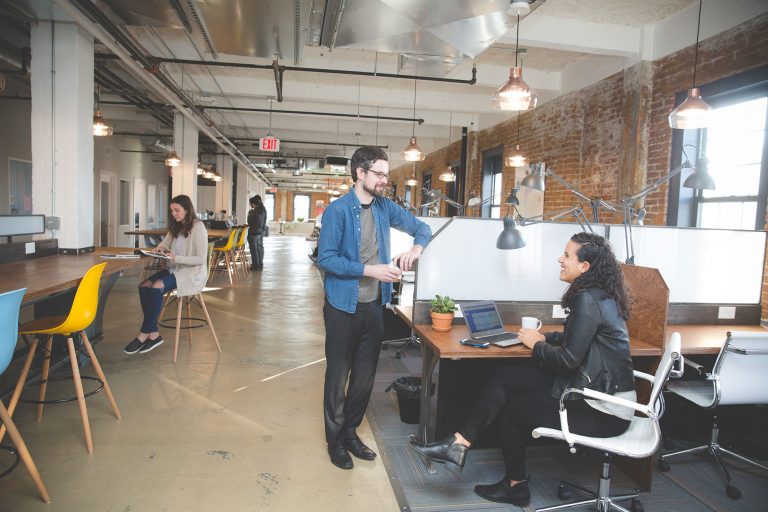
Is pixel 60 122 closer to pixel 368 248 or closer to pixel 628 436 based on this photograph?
pixel 368 248

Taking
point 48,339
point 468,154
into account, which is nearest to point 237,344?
point 48,339

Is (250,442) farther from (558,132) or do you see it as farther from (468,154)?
(468,154)

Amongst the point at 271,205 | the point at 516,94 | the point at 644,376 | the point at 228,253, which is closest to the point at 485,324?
the point at 644,376

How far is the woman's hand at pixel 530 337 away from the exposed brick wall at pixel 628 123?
2.78 m

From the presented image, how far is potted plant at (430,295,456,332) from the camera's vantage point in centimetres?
285

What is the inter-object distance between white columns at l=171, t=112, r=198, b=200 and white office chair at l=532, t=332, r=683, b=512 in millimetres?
9859

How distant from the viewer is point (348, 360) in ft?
8.89

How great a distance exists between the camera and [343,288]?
258 centimetres

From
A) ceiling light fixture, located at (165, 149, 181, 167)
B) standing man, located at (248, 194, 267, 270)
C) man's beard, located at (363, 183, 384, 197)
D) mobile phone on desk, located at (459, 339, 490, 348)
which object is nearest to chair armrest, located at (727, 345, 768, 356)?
mobile phone on desk, located at (459, 339, 490, 348)

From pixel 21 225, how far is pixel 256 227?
6.09 meters

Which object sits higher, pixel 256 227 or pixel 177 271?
pixel 256 227

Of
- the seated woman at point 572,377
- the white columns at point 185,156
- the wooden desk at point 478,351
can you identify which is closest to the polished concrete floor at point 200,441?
the wooden desk at point 478,351

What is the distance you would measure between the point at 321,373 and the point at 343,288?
1867mm

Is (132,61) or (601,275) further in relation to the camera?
(132,61)
